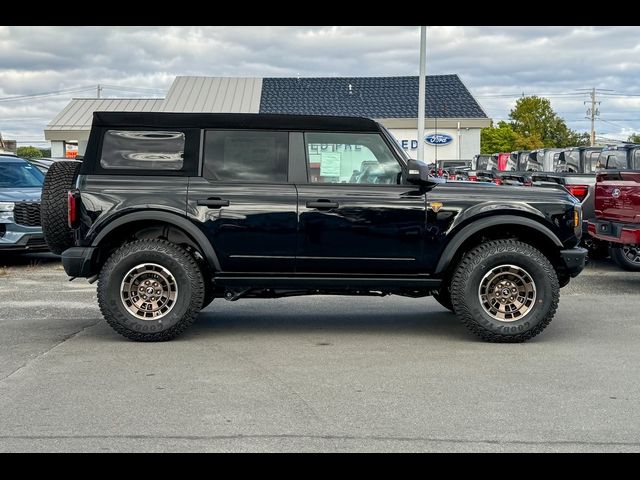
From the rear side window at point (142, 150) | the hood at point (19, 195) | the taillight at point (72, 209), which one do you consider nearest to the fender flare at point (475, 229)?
the rear side window at point (142, 150)

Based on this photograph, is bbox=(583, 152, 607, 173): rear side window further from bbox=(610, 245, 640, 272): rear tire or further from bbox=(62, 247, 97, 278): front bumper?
bbox=(62, 247, 97, 278): front bumper

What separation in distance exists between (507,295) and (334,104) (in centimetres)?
4295

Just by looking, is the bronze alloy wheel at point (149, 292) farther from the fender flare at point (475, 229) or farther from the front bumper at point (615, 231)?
the front bumper at point (615, 231)

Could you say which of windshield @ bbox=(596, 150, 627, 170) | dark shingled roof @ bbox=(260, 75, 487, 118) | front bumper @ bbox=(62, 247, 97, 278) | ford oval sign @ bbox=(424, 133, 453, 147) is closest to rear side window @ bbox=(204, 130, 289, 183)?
front bumper @ bbox=(62, 247, 97, 278)

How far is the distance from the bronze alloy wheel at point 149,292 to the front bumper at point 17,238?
5.92m

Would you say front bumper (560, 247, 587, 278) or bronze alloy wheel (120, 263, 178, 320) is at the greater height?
front bumper (560, 247, 587, 278)

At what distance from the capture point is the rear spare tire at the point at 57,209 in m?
7.56

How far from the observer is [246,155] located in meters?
7.47

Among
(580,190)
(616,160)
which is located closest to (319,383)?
(580,190)

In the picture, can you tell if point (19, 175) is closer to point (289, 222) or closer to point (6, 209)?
point (6, 209)

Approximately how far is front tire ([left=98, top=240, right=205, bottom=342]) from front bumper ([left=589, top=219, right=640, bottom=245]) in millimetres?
5776

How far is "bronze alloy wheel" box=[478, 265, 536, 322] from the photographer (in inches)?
289

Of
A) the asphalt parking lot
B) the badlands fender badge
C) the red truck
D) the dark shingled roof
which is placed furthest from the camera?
the dark shingled roof

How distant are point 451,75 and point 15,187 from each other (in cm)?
4037
